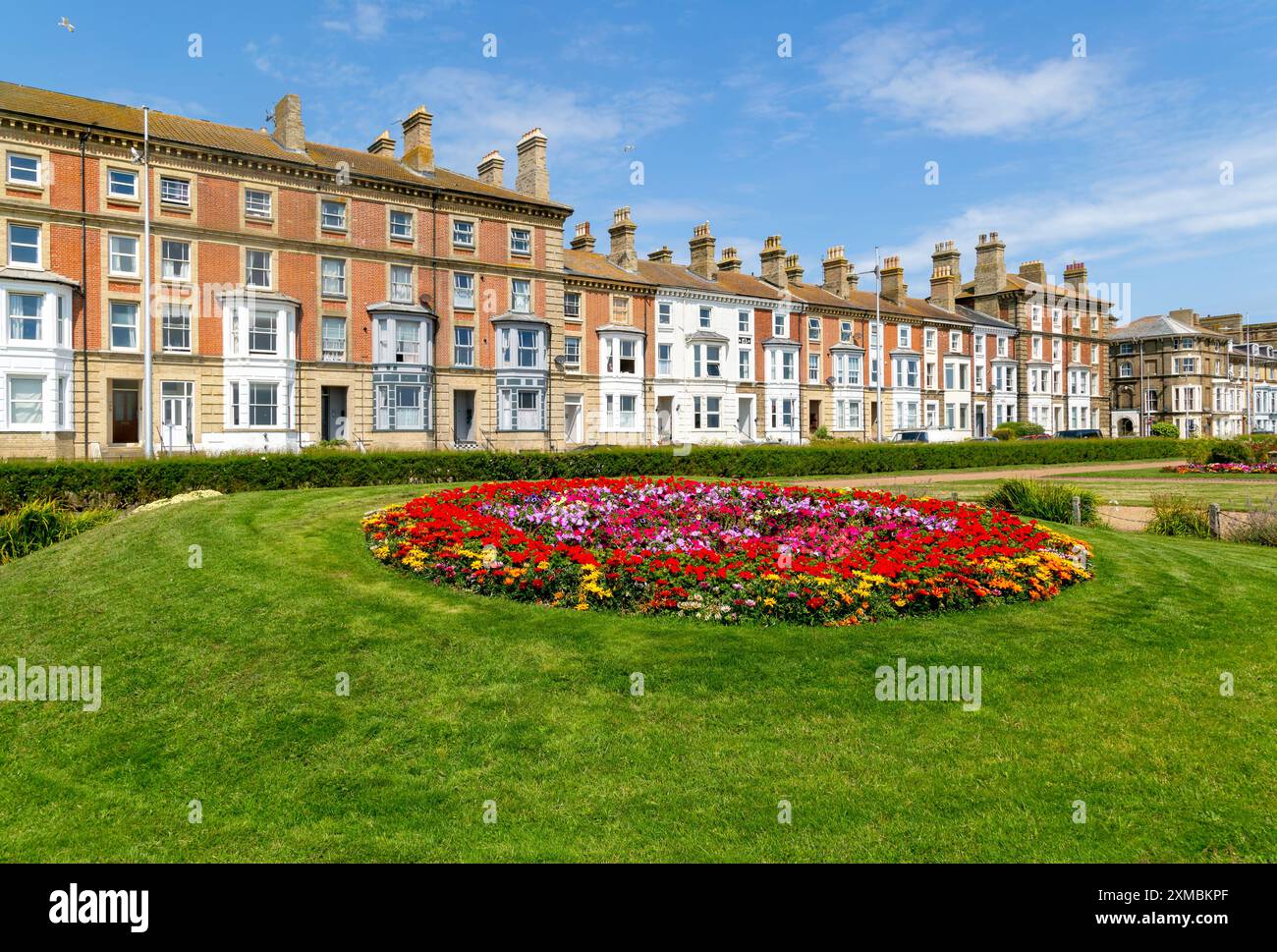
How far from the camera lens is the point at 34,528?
51.7 feet

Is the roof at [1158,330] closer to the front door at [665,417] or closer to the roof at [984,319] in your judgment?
the roof at [984,319]

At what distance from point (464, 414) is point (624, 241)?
16.5 meters

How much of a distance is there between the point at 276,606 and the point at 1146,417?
90711 millimetres

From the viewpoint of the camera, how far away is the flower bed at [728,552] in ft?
30.1

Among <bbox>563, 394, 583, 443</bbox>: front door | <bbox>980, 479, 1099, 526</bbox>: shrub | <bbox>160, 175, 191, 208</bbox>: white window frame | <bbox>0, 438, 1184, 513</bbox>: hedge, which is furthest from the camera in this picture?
<bbox>563, 394, 583, 443</bbox>: front door

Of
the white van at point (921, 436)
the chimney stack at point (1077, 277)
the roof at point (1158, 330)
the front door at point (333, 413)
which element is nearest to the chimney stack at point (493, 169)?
the front door at point (333, 413)

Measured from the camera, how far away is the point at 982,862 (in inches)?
199

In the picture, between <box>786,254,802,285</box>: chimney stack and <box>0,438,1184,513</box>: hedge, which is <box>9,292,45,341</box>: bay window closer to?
<box>0,438,1184,513</box>: hedge

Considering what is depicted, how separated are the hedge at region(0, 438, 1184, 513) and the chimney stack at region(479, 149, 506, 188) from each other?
77.3ft

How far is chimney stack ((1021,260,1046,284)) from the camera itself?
72.8 metres

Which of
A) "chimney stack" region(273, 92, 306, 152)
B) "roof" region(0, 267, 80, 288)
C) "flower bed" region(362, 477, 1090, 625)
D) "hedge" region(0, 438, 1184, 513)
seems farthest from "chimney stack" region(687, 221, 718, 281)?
"flower bed" region(362, 477, 1090, 625)

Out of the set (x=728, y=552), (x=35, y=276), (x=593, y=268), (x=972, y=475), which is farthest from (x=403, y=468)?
(x=593, y=268)

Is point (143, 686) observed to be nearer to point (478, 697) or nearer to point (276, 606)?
point (276, 606)

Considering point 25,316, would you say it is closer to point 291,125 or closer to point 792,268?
point 291,125
